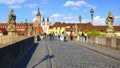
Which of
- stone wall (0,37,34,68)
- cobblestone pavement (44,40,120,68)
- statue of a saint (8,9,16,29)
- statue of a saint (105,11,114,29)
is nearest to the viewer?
stone wall (0,37,34,68)

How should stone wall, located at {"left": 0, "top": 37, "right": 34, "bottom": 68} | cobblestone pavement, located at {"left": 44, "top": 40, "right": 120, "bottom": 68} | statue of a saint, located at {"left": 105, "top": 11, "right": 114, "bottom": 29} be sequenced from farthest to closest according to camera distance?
statue of a saint, located at {"left": 105, "top": 11, "right": 114, "bottom": 29}
cobblestone pavement, located at {"left": 44, "top": 40, "right": 120, "bottom": 68}
stone wall, located at {"left": 0, "top": 37, "right": 34, "bottom": 68}

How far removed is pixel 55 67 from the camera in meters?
15.8

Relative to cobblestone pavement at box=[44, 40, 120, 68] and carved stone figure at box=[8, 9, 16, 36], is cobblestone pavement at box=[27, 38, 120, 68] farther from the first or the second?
carved stone figure at box=[8, 9, 16, 36]

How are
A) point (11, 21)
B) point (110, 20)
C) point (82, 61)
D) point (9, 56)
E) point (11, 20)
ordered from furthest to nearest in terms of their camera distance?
1. point (11, 20)
2. point (11, 21)
3. point (110, 20)
4. point (82, 61)
5. point (9, 56)

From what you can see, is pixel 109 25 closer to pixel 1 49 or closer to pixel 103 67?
pixel 103 67

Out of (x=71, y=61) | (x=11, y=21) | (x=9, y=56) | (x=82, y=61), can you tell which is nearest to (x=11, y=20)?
(x=11, y=21)

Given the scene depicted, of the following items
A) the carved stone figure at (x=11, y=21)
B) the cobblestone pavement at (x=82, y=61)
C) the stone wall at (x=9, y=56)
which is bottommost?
the cobblestone pavement at (x=82, y=61)

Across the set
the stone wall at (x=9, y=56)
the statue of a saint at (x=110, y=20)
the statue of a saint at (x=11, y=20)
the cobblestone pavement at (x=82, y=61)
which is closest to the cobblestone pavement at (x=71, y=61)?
the cobblestone pavement at (x=82, y=61)

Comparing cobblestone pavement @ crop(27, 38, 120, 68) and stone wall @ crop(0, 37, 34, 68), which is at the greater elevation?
stone wall @ crop(0, 37, 34, 68)

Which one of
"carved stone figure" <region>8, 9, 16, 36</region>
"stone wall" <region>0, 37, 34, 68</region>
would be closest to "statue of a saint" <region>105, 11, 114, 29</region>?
"carved stone figure" <region>8, 9, 16, 36</region>

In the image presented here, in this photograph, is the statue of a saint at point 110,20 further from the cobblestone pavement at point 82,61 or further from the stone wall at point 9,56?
the stone wall at point 9,56

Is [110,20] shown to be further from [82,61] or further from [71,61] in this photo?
[71,61]

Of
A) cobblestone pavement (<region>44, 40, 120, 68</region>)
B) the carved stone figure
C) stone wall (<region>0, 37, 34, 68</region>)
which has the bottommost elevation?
cobblestone pavement (<region>44, 40, 120, 68</region>)

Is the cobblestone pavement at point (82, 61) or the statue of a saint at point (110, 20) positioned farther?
the statue of a saint at point (110, 20)
